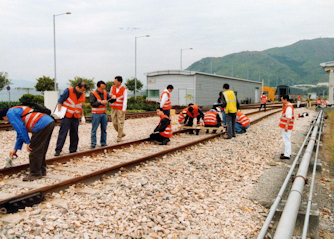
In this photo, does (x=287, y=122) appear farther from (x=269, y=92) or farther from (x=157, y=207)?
(x=269, y=92)

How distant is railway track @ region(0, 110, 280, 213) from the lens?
13.5ft

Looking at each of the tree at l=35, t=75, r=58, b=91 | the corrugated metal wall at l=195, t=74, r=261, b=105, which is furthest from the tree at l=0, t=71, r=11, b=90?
the corrugated metal wall at l=195, t=74, r=261, b=105

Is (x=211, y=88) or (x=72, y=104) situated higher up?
(x=211, y=88)

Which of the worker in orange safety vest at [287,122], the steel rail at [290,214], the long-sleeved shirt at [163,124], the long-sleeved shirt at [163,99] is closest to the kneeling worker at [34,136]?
the steel rail at [290,214]

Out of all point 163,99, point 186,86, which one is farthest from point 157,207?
point 186,86

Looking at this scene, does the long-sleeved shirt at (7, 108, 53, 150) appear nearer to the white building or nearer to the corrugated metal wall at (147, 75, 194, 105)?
the white building

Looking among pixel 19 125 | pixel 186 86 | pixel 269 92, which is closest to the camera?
pixel 19 125

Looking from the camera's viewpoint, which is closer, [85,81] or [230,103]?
[230,103]

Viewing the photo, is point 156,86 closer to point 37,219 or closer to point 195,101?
point 195,101

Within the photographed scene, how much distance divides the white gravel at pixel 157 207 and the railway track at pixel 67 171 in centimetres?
15

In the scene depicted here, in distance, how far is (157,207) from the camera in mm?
4242

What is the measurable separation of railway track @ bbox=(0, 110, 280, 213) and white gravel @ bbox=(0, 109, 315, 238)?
154 mm

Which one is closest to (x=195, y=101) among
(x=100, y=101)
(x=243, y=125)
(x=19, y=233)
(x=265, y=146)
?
(x=243, y=125)

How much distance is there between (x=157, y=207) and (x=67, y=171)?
7.81 ft
